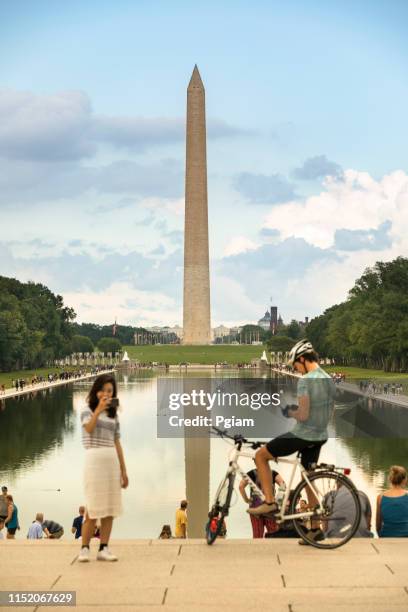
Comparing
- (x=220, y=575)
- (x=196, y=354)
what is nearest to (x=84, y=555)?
(x=220, y=575)

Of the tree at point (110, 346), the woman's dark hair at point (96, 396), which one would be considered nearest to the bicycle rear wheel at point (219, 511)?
the woman's dark hair at point (96, 396)

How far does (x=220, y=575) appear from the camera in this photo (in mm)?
6727

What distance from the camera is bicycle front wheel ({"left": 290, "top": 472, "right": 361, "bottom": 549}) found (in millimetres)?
7449

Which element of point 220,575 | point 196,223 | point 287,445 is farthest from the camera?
point 196,223

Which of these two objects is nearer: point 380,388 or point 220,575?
point 220,575

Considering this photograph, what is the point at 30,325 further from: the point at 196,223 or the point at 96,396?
the point at 96,396

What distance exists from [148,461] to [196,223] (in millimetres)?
74868

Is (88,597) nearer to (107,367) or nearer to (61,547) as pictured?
(61,547)

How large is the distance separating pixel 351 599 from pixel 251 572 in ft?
3.22

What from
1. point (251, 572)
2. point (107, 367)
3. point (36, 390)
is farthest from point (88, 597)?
point (107, 367)

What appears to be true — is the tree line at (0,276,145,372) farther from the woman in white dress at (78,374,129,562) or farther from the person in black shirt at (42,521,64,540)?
the woman in white dress at (78,374,129,562)

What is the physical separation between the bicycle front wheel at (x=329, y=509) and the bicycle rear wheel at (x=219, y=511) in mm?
569

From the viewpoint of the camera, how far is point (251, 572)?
6812 millimetres

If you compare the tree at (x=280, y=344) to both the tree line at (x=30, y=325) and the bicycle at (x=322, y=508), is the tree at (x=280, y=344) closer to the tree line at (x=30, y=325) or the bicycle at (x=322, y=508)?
the tree line at (x=30, y=325)
